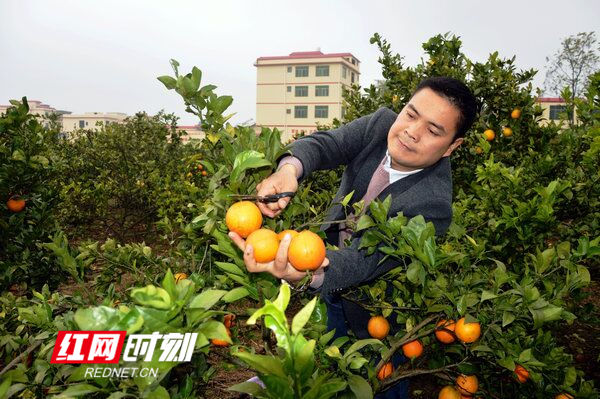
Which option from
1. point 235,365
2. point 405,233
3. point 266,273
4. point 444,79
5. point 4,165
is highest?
point 444,79

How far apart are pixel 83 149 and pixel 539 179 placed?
8593 mm

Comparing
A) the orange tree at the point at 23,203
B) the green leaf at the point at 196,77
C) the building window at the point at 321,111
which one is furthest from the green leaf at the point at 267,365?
the building window at the point at 321,111

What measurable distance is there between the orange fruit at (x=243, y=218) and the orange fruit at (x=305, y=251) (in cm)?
15

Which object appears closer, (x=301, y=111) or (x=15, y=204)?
(x=15, y=204)

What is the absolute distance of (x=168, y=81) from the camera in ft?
5.18

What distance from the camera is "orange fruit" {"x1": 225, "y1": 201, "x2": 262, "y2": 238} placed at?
136 centimetres

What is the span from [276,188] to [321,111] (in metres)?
49.2

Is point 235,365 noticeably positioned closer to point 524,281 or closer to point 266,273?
point 266,273

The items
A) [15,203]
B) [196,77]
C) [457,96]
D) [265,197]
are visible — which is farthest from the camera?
[15,203]

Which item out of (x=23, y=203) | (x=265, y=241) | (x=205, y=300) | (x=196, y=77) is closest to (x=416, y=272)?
(x=265, y=241)

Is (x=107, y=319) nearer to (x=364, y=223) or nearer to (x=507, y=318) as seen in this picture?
(x=364, y=223)

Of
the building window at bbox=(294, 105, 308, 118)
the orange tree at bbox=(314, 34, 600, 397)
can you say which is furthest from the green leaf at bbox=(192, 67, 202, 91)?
the building window at bbox=(294, 105, 308, 118)

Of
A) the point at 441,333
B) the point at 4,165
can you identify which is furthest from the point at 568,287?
the point at 4,165

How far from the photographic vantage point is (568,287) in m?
1.80
